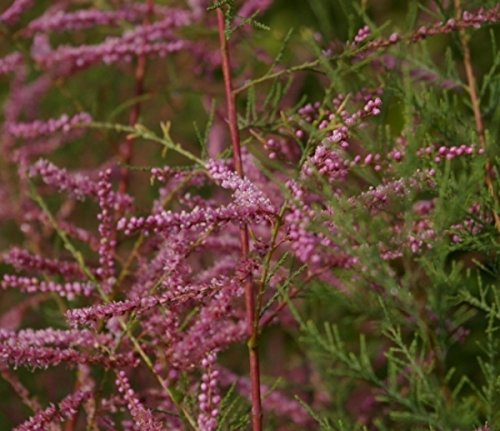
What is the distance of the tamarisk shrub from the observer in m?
0.96

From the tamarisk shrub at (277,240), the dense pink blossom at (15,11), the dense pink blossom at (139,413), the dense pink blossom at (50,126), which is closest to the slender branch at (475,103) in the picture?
the tamarisk shrub at (277,240)

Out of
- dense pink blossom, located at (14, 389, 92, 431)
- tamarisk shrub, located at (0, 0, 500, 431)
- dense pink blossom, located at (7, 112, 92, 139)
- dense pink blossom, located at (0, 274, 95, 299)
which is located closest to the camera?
tamarisk shrub, located at (0, 0, 500, 431)

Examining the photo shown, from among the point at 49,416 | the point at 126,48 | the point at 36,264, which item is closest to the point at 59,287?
the point at 36,264

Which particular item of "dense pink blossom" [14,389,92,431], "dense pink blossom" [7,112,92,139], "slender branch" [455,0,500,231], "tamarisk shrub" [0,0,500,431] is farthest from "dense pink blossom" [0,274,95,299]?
"slender branch" [455,0,500,231]

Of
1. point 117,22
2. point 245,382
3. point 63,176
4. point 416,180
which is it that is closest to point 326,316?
point 245,382

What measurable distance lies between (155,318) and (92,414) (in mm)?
147

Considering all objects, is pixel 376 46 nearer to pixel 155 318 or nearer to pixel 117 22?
pixel 155 318

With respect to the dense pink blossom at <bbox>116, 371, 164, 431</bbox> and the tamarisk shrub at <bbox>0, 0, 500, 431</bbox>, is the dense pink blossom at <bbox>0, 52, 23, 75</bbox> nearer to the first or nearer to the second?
the tamarisk shrub at <bbox>0, 0, 500, 431</bbox>

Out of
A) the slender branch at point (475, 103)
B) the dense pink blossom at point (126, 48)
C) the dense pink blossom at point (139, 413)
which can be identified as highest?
the dense pink blossom at point (126, 48)

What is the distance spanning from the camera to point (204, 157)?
132 cm

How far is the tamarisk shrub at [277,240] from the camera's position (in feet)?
3.15

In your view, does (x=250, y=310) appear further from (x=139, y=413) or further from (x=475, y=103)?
(x=475, y=103)

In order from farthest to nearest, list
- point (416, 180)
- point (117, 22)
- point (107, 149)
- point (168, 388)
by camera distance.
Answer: point (107, 149) → point (117, 22) → point (168, 388) → point (416, 180)

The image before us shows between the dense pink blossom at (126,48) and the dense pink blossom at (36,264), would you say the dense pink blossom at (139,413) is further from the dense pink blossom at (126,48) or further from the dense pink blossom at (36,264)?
the dense pink blossom at (126,48)
